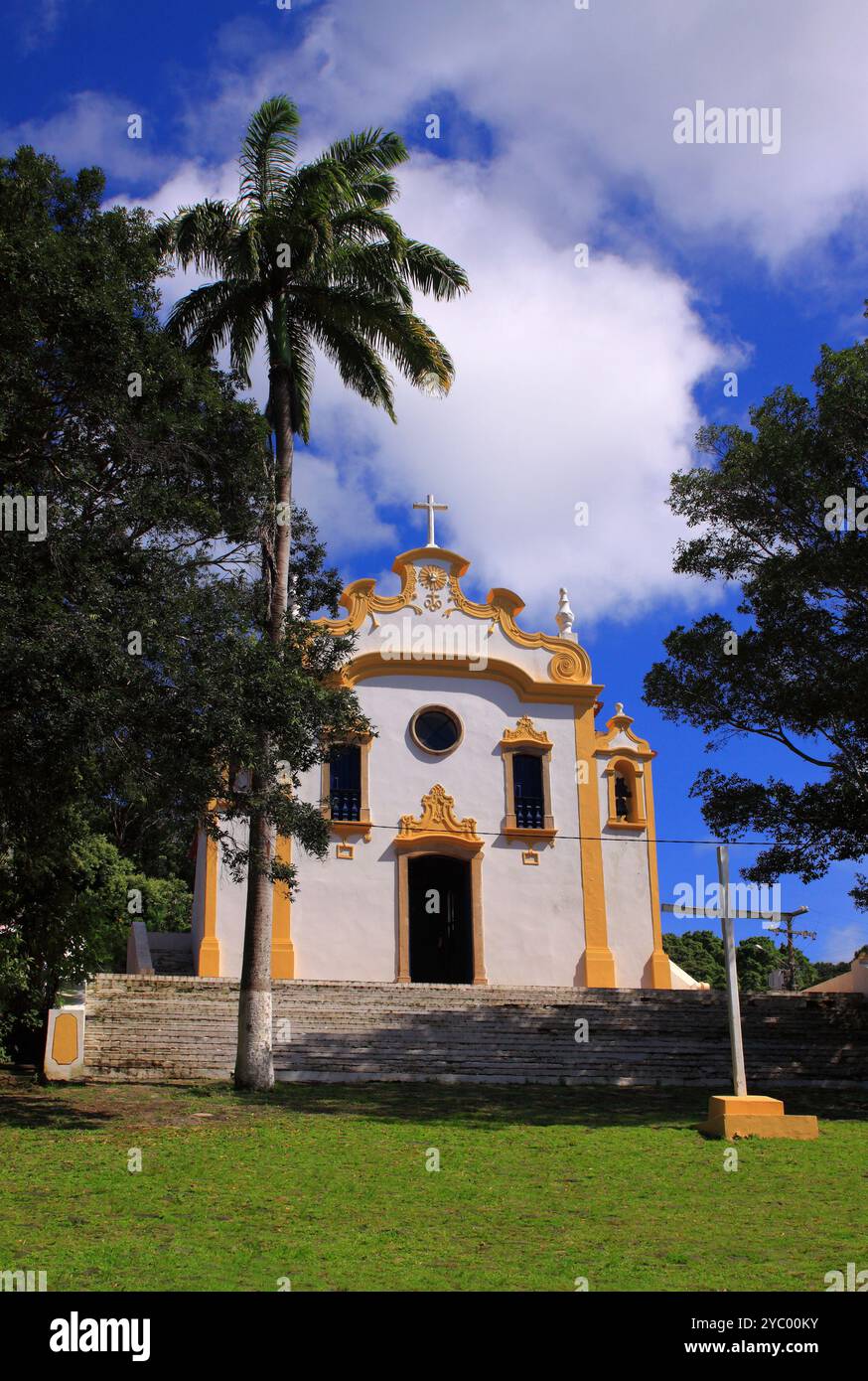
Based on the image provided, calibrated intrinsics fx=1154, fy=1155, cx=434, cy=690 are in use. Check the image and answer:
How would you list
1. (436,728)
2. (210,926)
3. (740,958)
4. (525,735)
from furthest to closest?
(740,958) < (525,735) < (436,728) < (210,926)

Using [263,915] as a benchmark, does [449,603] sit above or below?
above

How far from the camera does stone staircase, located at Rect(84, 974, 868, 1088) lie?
48.6 feet

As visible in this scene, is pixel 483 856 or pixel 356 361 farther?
pixel 483 856

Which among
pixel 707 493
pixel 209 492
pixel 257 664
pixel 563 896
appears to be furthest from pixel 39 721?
pixel 563 896

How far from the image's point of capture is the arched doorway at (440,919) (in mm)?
22328

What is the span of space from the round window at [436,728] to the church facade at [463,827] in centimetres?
4

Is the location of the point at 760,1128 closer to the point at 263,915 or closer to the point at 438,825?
the point at 263,915

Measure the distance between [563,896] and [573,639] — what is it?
5.43 meters

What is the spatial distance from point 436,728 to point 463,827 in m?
2.13

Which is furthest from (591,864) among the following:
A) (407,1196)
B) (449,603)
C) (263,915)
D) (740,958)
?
(740,958)

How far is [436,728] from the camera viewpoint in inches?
924

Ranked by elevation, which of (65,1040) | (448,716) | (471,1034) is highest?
(448,716)

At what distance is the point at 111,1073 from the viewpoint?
14.1 meters

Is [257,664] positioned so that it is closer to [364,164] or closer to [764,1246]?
[764,1246]
